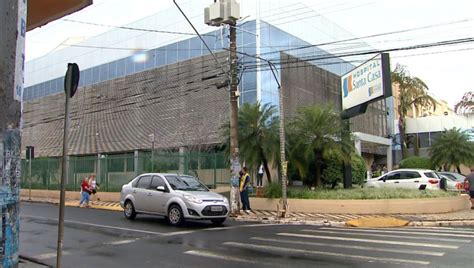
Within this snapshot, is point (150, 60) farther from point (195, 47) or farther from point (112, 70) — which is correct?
point (195, 47)

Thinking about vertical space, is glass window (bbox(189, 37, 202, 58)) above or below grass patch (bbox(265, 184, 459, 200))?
above

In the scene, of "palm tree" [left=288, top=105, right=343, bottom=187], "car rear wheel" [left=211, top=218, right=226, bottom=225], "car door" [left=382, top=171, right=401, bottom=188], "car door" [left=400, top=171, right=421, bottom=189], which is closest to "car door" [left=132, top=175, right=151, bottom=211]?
"car rear wheel" [left=211, top=218, right=226, bottom=225]

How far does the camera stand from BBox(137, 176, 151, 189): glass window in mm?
15324

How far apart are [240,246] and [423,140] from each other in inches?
1966

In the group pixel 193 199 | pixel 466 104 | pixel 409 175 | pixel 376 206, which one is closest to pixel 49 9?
pixel 193 199

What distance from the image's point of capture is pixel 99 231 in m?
12.8

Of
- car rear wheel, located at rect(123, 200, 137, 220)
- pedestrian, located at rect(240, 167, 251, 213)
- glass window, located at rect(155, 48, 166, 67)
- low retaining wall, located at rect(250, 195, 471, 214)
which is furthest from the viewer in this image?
glass window, located at rect(155, 48, 166, 67)

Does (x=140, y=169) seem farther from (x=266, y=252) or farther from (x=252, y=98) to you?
(x=266, y=252)

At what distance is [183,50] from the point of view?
134ft

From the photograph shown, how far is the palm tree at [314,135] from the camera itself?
19812 mm

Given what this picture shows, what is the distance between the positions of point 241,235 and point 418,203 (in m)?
8.62

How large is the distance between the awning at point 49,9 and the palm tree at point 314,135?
13.2 m

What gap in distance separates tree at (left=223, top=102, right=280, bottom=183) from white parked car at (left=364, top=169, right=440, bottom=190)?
20.3 ft

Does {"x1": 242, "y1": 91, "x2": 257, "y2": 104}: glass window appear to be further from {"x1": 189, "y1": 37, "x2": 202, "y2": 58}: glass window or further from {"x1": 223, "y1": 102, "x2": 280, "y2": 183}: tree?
{"x1": 223, "y1": 102, "x2": 280, "y2": 183}: tree
